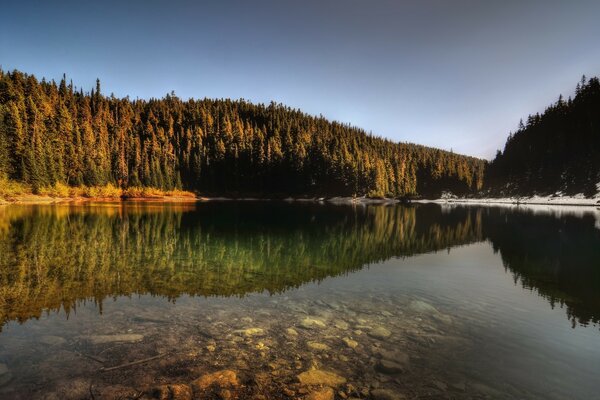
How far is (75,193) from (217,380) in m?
114

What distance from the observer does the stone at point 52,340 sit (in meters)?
9.65

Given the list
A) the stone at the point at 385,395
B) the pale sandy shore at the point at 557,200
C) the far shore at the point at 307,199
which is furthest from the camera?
the pale sandy shore at the point at 557,200

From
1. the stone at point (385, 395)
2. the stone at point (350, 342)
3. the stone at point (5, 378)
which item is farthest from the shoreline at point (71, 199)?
the stone at point (385, 395)

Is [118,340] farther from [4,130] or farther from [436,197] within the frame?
[436,197]

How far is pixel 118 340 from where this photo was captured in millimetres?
9992

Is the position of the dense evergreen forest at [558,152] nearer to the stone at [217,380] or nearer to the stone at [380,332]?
the stone at [380,332]

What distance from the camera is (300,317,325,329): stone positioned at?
1148 cm

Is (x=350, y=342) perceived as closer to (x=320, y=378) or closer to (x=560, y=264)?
(x=320, y=378)

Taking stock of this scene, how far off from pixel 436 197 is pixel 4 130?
16235 centimetres

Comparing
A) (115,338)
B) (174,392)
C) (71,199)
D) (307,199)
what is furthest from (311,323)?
(307,199)

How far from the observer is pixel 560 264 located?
22906 millimetres

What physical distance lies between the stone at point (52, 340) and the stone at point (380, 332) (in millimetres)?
9027

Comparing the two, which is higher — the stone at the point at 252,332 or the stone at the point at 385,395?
the stone at the point at 385,395

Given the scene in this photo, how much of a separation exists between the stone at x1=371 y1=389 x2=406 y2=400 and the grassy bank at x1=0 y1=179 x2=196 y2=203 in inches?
3650
